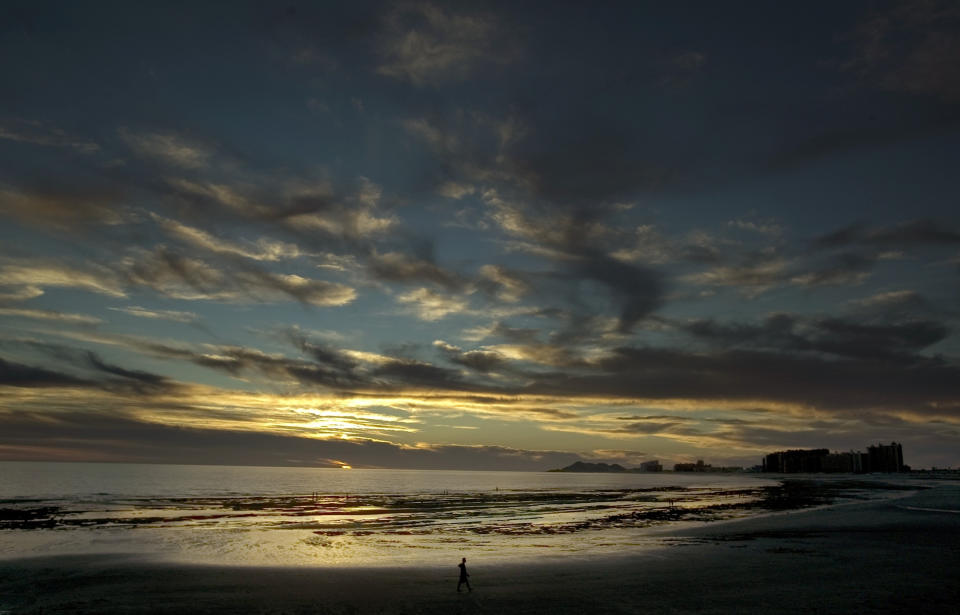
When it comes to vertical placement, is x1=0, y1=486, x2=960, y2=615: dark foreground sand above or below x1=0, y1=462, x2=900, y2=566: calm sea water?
above

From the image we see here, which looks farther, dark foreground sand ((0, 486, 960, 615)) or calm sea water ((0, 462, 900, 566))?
calm sea water ((0, 462, 900, 566))

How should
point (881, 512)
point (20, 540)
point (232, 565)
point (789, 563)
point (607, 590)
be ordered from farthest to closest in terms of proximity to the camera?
point (881, 512) → point (20, 540) → point (232, 565) → point (789, 563) → point (607, 590)

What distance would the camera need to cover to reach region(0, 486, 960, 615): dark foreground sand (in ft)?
79.8

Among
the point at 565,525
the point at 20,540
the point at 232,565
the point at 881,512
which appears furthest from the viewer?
the point at 881,512

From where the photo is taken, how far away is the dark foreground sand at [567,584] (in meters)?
24.3

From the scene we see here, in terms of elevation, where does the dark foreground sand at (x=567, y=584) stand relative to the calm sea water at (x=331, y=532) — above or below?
above

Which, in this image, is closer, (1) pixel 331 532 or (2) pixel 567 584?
(2) pixel 567 584

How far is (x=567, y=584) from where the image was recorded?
93.6 feet

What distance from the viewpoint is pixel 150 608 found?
2520 cm

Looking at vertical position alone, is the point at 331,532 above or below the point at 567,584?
below

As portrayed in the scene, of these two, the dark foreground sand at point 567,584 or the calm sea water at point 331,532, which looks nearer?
the dark foreground sand at point 567,584

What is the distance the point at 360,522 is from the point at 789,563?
4537 centimetres

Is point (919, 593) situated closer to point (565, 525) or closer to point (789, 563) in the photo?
point (789, 563)

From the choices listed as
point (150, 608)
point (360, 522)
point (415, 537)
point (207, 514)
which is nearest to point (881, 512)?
point (415, 537)
